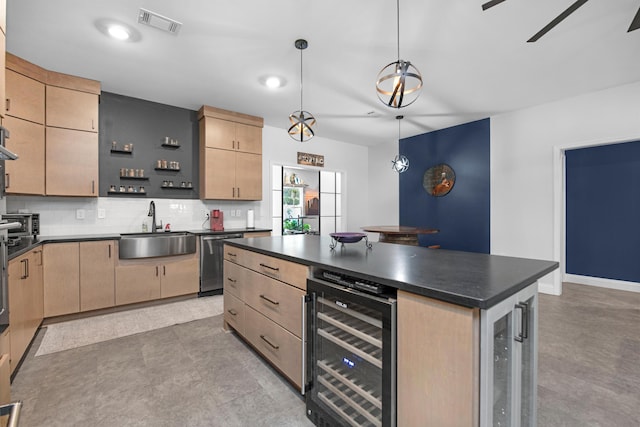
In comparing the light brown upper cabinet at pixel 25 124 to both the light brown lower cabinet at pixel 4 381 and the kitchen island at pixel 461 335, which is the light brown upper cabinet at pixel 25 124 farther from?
the kitchen island at pixel 461 335

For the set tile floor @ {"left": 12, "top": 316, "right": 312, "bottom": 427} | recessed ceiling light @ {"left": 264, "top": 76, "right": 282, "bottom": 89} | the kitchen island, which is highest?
recessed ceiling light @ {"left": 264, "top": 76, "right": 282, "bottom": 89}

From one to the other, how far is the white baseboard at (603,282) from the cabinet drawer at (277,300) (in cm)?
524

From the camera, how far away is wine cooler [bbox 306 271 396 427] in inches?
47.3

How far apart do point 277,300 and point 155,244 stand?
7.53 feet

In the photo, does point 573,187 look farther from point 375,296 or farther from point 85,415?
point 85,415

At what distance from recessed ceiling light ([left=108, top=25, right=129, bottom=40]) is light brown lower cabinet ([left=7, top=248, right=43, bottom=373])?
1.92 metres

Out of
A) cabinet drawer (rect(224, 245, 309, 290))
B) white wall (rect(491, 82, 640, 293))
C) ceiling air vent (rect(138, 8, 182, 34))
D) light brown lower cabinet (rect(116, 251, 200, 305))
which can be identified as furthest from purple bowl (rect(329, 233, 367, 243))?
white wall (rect(491, 82, 640, 293))

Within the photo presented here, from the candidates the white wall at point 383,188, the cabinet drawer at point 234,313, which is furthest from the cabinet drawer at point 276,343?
the white wall at point 383,188

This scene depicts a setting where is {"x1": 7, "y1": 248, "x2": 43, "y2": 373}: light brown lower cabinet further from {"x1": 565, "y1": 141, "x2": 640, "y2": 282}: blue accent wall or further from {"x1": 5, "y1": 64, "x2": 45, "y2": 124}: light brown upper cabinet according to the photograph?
{"x1": 565, "y1": 141, "x2": 640, "y2": 282}: blue accent wall

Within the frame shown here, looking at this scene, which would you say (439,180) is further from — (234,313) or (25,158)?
(25,158)

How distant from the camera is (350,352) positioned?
4.88ft

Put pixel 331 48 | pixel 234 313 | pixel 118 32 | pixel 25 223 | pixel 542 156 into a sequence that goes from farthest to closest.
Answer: pixel 542 156 → pixel 25 223 → pixel 331 48 → pixel 234 313 → pixel 118 32

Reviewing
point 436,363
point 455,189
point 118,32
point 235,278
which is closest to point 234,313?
point 235,278

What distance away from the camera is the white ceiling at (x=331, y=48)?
2215 mm
